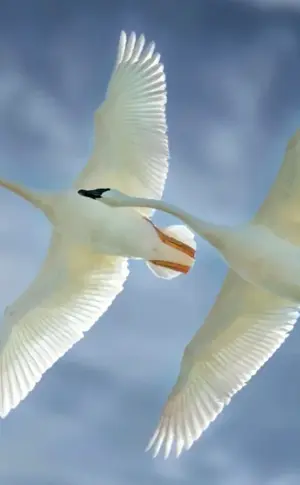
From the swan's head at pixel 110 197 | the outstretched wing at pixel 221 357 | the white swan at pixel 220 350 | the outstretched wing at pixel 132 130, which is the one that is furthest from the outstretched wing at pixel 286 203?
the outstretched wing at pixel 132 130

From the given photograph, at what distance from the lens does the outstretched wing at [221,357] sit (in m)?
13.7

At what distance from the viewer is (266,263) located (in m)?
12.4

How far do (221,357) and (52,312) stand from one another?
2.65 m

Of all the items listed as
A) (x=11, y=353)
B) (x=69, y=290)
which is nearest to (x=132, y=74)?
(x=69, y=290)

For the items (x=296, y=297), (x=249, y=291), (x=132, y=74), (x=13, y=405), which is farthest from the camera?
(x=132, y=74)

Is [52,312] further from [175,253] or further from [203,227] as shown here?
[203,227]

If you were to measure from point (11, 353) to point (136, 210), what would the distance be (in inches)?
96.8

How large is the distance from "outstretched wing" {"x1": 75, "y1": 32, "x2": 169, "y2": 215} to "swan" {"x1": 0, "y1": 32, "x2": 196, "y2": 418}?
13mm

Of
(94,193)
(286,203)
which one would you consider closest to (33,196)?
(94,193)

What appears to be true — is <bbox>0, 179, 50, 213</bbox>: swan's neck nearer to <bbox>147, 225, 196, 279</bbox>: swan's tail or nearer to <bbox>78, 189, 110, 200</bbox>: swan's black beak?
<bbox>78, 189, 110, 200</bbox>: swan's black beak

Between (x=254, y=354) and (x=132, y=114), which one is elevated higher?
(x=132, y=114)

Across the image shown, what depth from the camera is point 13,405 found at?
15.2 metres

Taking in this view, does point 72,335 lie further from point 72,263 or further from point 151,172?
point 151,172

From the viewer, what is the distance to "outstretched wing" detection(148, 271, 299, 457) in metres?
Answer: 13.7
